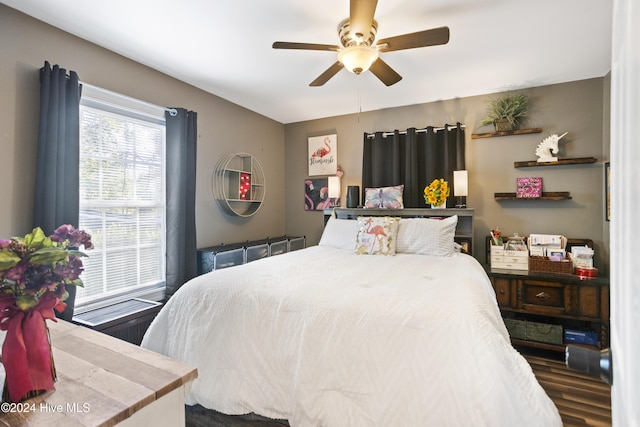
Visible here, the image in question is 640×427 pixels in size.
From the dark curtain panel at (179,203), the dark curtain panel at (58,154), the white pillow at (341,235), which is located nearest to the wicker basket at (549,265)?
the white pillow at (341,235)

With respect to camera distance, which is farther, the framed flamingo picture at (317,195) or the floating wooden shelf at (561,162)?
the framed flamingo picture at (317,195)

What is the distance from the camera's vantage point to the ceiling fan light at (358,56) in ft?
6.29

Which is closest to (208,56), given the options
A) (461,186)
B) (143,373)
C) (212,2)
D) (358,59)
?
(212,2)

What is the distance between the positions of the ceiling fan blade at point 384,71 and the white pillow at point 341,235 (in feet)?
4.71

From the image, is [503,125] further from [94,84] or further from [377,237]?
[94,84]

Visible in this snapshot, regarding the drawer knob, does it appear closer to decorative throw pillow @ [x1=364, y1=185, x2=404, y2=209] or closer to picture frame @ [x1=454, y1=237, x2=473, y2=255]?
picture frame @ [x1=454, y1=237, x2=473, y2=255]

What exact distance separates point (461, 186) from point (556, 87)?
135 centimetres

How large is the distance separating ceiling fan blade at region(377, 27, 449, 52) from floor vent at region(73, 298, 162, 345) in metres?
2.54

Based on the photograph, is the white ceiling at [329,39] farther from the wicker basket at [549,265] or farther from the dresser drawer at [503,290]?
the dresser drawer at [503,290]

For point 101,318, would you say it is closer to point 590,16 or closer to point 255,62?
point 255,62

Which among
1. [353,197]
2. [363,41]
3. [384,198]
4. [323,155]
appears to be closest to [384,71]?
[363,41]

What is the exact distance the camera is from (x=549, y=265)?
2.80 m

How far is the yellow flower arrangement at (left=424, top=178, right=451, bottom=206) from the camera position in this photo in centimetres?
338

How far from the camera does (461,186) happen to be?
3.26 m
